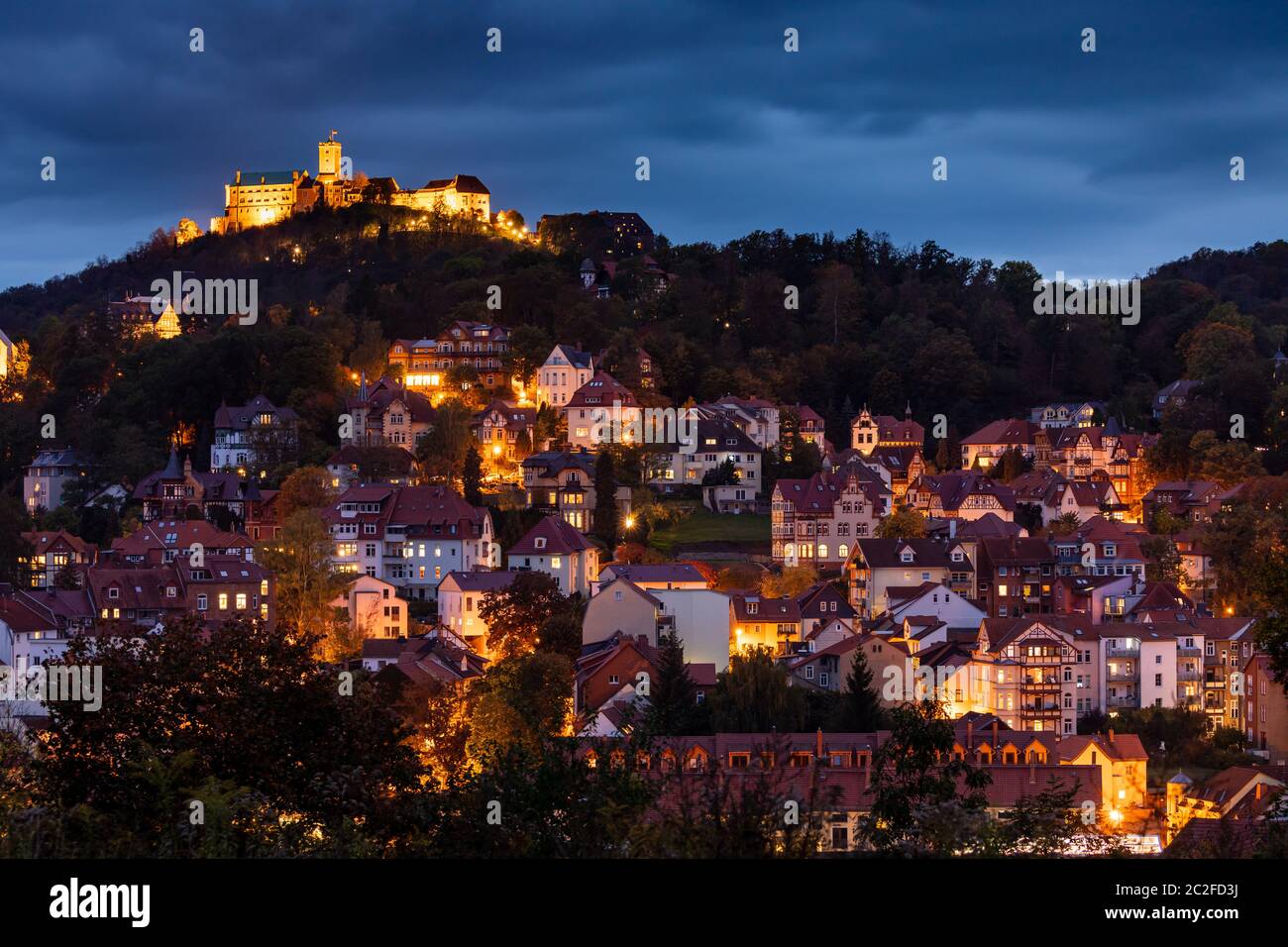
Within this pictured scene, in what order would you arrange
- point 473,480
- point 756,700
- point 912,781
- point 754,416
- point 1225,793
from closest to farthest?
point 912,781, point 1225,793, point 756,700, point 473,480, point 754,416

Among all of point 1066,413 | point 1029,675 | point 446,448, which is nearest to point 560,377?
point 446,448

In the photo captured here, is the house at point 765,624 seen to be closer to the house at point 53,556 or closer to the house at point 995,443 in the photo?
the house at point 53,556

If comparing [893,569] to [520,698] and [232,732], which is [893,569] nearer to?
[520,698]

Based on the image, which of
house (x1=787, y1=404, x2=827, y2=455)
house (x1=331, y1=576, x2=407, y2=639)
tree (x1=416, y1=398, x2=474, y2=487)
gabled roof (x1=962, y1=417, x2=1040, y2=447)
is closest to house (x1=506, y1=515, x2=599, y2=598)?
house (x1=331, y1=576, x2=407, y2=639)

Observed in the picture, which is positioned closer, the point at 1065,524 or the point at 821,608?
the point at 821,608

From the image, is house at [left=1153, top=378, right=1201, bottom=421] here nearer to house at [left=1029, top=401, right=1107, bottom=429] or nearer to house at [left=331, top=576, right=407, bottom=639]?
house at [left=1029, top=401, right=1107, bottom=429]

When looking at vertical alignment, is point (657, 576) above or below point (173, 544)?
below

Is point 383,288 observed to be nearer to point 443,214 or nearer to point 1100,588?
point 443,214
